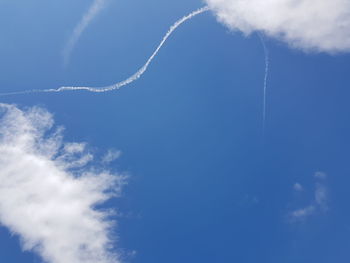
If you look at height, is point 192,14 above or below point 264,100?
above

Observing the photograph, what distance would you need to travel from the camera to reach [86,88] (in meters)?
59.5

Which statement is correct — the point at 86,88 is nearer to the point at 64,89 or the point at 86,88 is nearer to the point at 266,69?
the point at 64,89

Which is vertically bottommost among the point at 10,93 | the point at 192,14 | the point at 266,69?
the point at 10,93

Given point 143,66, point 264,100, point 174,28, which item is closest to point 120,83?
point 143,66

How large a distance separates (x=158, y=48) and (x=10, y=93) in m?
15.7

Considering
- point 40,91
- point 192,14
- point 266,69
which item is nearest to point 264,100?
point 266,69

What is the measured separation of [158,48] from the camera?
196 feet

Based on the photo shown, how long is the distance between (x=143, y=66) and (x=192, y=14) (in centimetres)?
757

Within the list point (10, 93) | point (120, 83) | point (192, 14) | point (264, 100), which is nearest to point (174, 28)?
point (192, 14)

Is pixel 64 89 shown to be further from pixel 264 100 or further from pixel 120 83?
pixel 264 100

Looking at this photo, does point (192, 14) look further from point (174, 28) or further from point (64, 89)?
point (64, 89)

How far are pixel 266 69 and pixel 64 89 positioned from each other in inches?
826

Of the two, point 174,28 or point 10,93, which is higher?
point 174,28

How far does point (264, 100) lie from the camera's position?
60031 mm
